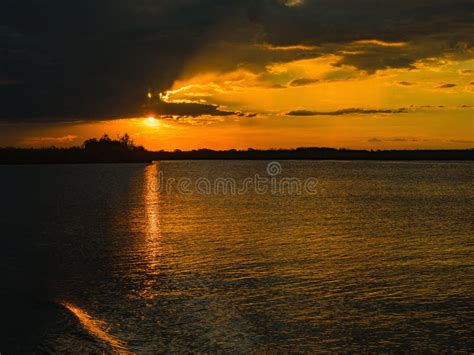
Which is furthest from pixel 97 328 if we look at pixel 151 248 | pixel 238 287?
pixel 151 248

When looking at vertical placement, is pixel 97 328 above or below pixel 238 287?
above

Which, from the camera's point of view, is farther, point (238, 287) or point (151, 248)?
point (151, 248)

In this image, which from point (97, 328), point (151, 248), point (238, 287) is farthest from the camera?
point (151, 248)

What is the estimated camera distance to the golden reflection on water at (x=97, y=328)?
14.0 metres

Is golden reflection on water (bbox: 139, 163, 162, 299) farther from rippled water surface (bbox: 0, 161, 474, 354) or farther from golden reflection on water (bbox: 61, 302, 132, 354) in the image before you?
golden reflection on water (bbox: 61, 302, 132, 354)

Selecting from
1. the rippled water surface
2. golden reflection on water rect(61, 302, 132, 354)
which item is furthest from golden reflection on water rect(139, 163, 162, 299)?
golden reflection on water rect(61, 302, 132, 354)

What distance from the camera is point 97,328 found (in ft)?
51.3

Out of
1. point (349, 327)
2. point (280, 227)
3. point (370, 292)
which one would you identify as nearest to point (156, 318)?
point (349, 327)

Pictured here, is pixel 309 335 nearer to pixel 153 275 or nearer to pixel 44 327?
pixel 44 327

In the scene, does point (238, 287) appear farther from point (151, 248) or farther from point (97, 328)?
point (151, 248)

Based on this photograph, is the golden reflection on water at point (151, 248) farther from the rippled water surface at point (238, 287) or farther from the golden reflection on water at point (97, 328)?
the golden reflection on water at point (97, 328)

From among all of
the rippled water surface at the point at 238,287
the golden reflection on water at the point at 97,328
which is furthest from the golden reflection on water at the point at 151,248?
the golden reflection on water at the point at 97,328

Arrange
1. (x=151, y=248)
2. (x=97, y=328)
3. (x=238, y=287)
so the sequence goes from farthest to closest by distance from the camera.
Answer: (x=151, y=248) → (x=238, y=287) → (x=97, y=328)

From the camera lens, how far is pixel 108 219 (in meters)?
48.5
